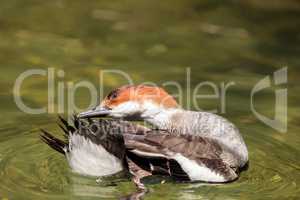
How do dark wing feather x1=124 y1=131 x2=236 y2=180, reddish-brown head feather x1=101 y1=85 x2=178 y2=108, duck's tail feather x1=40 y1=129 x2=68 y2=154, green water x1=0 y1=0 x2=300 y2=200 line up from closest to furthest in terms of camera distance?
1. dark wing feather x1=124 y1=131 x2=236 y2=180
2. green water x1=0 y1=0 x2=300 y2=200
3. duck's tail feather x1=40 y1=129 x2=68 y2=154
4. reddish-brown head feather x1=101 y1=85 x2=178 y2=108

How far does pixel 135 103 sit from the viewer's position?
7840 millimetres

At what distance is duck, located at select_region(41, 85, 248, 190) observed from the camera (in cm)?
724

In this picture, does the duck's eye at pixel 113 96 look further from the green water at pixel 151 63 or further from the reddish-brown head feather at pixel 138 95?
the green water at pixel 151 63

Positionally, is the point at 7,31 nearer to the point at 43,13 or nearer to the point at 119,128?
the point at 43,13

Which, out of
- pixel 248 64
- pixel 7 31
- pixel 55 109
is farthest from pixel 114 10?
pixel 55 109

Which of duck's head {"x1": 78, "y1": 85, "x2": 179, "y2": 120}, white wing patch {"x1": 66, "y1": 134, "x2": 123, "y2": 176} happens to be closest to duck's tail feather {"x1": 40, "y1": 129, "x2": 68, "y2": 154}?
white wing patch {"x1": 66, "y1": 134, "x2": 123, "y2": 176}

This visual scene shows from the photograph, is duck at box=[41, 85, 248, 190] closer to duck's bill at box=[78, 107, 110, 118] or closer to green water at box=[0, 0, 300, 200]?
duck's bill at box=[78, 107, 110, 118]

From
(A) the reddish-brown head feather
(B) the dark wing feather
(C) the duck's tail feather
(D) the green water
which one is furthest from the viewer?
(A) the reddish-brown head feather

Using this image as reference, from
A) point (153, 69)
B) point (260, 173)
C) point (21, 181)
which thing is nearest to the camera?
point (21, 181)

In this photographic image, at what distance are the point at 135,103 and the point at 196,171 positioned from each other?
924 millimetres

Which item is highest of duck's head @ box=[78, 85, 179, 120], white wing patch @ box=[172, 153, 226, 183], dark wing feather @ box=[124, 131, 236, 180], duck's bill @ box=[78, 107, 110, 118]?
duck's head @ box=[78, 85, 179, 120]

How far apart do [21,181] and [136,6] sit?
19.5ft

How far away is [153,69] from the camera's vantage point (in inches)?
421

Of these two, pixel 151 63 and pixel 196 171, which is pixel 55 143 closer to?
pixel 196 171
